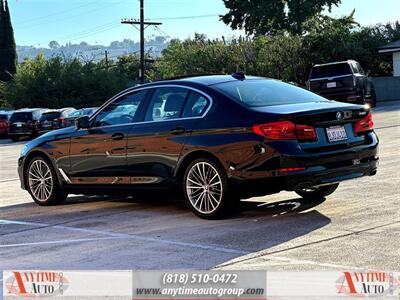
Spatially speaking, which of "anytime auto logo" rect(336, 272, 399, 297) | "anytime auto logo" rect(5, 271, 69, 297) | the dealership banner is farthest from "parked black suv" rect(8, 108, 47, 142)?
"anytime auto logo" rect(336, 272, 399, 297)

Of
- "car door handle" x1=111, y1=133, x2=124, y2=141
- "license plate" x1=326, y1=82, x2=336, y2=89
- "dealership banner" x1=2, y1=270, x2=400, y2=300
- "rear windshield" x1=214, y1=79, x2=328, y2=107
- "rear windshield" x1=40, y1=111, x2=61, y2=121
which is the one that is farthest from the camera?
"rear windshield" x1=40, y1=111, x2=61, y2=121

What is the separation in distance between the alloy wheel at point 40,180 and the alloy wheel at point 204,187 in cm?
268

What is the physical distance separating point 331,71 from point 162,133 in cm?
1834

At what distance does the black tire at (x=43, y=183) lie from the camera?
10.1m

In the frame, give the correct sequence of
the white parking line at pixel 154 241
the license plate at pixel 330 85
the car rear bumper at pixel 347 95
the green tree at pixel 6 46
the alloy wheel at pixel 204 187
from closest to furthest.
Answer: the white parking line at pixel 154 241, the alloy wheel at pixel 204 187, the car rear bumper at pixel 347 95, the license plate at pixel 330 85, the green tree at pixel 6 46

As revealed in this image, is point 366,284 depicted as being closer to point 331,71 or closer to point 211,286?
point 211,286

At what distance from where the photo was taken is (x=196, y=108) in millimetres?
8398

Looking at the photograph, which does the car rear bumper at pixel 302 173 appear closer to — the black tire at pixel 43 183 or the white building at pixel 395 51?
the black tire at pixel 43 183

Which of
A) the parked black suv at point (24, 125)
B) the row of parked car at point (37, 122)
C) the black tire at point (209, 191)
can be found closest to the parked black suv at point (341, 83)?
the row of parked car at point (37, 122)

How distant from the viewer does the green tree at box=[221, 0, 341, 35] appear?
181 feet

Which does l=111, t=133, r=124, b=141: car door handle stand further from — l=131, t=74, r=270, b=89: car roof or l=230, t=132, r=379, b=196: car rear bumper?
l=230, t=132, r=379, b=196: car rear bumper

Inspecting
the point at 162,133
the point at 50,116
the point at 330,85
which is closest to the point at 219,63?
the point at 50,116

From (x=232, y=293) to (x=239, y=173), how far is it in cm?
349

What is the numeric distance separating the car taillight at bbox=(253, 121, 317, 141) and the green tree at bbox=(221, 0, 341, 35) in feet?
160
